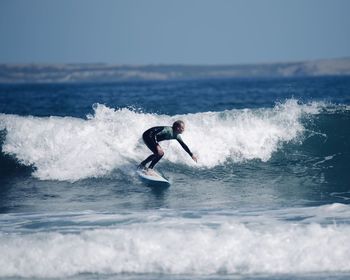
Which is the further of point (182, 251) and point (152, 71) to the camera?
point (152, 71)

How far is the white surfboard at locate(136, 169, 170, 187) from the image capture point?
12.9m

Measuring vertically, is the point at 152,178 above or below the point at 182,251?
above

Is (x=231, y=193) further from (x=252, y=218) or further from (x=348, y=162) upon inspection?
(x=348, y=162)

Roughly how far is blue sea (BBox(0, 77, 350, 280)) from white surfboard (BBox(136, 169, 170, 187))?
205mm

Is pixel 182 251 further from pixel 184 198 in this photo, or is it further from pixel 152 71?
pixel 152 71

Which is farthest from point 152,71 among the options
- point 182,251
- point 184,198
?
point 182,251

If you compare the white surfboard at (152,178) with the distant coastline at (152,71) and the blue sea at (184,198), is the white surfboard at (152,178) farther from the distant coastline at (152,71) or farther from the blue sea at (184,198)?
the distant coastline at (152,71)

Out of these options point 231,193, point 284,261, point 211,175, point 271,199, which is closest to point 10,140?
point 211,175

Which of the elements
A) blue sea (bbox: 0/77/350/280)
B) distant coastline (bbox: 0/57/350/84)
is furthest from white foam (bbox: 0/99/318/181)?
distant coastline (bbox: 0/57/350/84)

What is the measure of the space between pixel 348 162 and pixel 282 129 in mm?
2136

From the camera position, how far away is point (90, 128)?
15.5 metres

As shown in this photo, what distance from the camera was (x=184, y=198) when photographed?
12219 mm

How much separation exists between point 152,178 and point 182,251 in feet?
14.7

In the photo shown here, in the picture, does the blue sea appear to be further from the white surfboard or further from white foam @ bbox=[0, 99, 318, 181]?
the white surfboard
